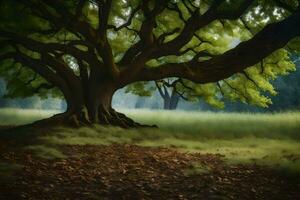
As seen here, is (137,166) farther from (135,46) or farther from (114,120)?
(135,46)

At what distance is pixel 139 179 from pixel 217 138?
11.7 meters

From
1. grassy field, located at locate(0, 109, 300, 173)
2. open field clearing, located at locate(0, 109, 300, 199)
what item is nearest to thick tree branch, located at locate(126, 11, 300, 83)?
grassy field, located at locate(0, 109, 300, 173)

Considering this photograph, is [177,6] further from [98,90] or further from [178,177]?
[178,177]

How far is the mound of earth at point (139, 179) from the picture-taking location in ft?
30.1

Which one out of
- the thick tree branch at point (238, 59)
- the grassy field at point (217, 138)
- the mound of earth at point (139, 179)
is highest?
the thick tree branch at point (238, 59)

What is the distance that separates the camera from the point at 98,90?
2389 cm

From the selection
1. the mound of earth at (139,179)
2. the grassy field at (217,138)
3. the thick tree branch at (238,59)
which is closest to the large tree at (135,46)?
the thick tree branch at (238,59)

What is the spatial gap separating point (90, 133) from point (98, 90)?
434 cm

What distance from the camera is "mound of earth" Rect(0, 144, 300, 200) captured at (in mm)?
9180

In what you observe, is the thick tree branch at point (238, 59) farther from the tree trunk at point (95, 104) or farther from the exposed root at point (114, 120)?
the exposed root at point (114, 120)

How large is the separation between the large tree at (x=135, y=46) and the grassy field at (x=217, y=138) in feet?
7.95

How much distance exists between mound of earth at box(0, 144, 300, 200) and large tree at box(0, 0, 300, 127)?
24.9 feet

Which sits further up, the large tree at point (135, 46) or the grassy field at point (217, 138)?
the large tree at point (135, 46)

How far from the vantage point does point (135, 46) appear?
24.9m
